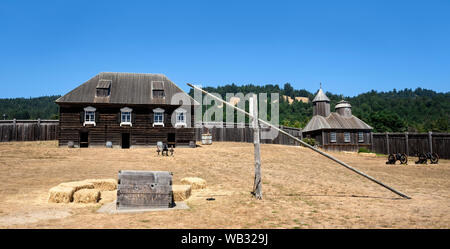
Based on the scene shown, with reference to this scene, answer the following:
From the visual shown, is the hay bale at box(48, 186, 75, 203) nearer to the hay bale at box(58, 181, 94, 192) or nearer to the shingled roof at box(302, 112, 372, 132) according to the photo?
the hay bale at box(58, 181, 94, 192)

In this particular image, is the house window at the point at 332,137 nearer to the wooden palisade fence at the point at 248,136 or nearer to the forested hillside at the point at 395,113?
the wooden palisade fence at the point at 248,136

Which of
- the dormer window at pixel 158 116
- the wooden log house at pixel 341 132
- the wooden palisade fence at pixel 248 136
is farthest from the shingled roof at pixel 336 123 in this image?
the dormer window at pixel 158 116

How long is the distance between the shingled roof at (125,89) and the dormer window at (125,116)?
83 cm

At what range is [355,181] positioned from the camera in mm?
14852

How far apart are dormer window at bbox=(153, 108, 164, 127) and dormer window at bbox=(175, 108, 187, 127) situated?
1.45 m

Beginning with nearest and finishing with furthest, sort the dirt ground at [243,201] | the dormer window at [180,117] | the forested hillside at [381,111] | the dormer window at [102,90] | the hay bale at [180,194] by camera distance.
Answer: the dirt ground at [243,201], the hay bale at [180,194], the dormer window at [102,90], the dormer window at [180,117], the forested hillside at [381,111]

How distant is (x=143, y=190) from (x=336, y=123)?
3536 cm

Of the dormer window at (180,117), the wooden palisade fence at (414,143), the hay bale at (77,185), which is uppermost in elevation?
the dormer window at (180,117)

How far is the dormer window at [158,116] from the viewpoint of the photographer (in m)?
29.9

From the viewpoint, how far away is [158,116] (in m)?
30.0

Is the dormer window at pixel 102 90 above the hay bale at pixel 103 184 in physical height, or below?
above

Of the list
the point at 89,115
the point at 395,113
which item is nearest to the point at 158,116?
the point at 89,115

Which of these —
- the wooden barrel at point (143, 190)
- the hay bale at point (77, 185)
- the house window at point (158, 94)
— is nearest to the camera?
the wooden barrel at point (143, 190)
